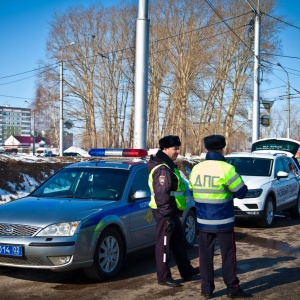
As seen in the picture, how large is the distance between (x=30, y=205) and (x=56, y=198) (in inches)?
19.7

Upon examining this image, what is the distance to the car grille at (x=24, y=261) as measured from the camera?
18.9ft

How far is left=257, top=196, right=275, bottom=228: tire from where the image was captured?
10.9 meters

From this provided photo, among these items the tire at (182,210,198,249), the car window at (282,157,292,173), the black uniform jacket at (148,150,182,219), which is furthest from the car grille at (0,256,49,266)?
the car window at (282,157,292,173)

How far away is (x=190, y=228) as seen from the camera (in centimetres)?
845

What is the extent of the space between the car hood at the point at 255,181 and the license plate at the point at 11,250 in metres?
6.31

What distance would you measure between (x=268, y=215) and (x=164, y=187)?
5.89m

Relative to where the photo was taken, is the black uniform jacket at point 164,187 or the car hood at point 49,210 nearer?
the black uniform jacket at point 164,187

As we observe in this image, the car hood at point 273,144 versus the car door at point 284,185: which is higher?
the car hood at point 273,144

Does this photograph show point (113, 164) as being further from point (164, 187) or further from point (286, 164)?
point (286, 164)

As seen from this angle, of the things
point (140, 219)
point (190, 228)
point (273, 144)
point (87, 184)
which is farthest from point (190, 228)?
point (273, 144)

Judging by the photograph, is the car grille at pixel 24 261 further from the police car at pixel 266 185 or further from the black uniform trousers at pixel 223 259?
the police car at pixel 266 185

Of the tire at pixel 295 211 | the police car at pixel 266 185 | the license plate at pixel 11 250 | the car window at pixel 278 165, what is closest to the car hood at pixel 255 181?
the police car at pixel 266 185

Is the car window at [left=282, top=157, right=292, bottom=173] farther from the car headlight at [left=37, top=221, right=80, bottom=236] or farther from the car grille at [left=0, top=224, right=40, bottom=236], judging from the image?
the car grille at [left=0, top=224, right=40, bottom=236]

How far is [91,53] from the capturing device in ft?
136
